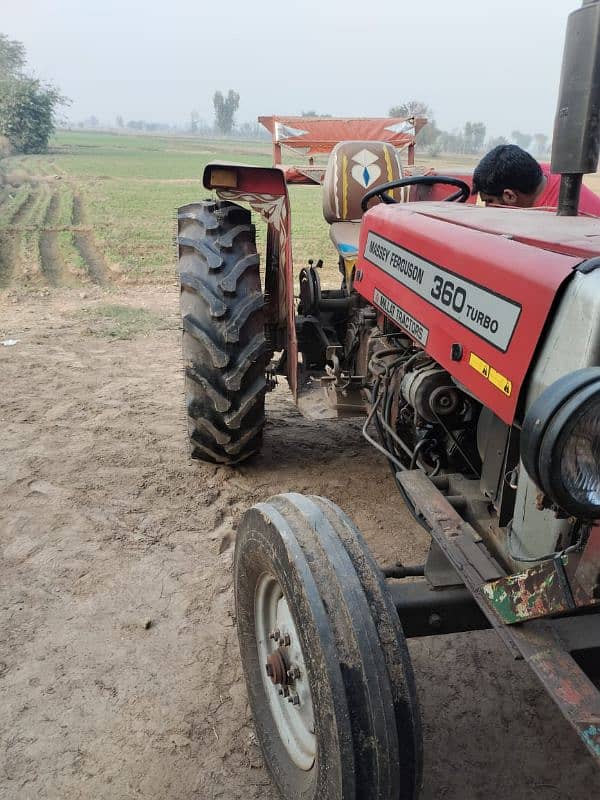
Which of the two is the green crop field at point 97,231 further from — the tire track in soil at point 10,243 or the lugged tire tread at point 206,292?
the lugged tire tread at point 206,292

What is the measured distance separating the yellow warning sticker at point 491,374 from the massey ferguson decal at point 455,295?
59 mm

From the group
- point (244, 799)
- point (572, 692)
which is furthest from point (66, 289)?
point (572, 692)

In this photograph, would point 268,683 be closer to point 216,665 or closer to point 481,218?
point 216,665

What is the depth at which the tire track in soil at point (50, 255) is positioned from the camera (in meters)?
8.98

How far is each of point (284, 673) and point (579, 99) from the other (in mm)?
1490

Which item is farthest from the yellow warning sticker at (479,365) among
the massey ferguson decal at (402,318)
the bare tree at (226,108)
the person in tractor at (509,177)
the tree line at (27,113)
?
the bare tree at (226,108)

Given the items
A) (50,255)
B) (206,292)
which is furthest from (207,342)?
(50,255)

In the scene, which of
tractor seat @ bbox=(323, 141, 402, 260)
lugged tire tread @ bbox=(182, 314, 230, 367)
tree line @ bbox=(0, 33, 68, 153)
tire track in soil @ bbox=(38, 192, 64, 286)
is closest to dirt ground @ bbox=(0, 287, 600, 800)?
lugged tire tread @ bbox=(182, 314, 230, 367)

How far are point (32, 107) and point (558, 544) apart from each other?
4994cm

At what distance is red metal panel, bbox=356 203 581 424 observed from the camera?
4.91ft

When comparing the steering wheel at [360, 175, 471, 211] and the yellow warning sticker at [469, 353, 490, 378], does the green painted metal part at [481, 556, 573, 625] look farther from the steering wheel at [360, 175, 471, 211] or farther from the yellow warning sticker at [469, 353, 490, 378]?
the steering wheel at [360, 175, 471, 211]

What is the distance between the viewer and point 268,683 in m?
1.98

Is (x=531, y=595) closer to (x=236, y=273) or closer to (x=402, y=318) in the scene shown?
(x=402, y=318)

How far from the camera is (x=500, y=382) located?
1.60 metres
